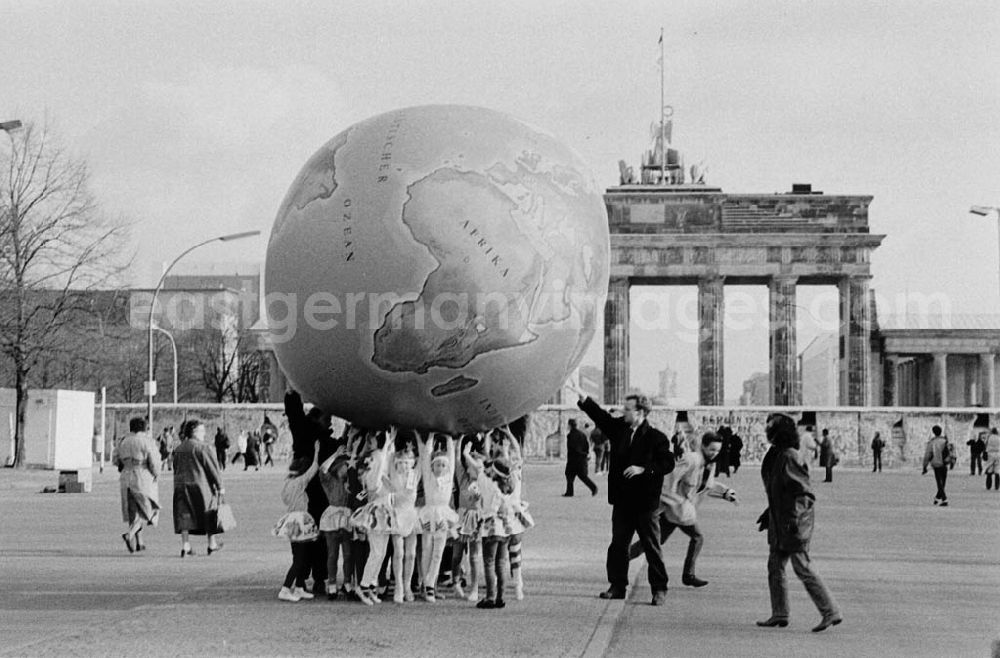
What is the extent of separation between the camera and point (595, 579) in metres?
13.4

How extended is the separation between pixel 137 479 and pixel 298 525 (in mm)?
5757

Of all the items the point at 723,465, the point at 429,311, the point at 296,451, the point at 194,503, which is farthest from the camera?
the point at 723,465

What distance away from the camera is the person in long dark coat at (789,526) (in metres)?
10.4

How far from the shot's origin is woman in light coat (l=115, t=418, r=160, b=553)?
16250 mm

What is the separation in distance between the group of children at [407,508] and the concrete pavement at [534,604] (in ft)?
0.95

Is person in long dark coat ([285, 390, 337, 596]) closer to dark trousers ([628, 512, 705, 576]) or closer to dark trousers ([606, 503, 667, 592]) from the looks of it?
dark trousers ([606, 503, 667, 592])

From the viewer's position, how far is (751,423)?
59.9 meters

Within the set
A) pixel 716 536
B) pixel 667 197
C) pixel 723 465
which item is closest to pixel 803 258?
pixel 667 197

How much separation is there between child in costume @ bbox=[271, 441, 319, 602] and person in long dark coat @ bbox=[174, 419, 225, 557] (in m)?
4.31

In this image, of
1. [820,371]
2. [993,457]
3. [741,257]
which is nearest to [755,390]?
[820,371]

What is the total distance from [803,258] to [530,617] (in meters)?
66.8

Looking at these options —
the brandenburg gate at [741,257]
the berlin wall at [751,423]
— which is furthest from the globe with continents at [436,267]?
the brandenburg gate at [741,257]

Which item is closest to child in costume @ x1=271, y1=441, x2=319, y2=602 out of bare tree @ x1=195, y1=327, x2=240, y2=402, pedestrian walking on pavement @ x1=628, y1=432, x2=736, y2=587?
pedestrian walking on pavement @ x1=628, y1=432, x2=736, y2=587

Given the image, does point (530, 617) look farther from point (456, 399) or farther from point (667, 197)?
point (667, 197)
